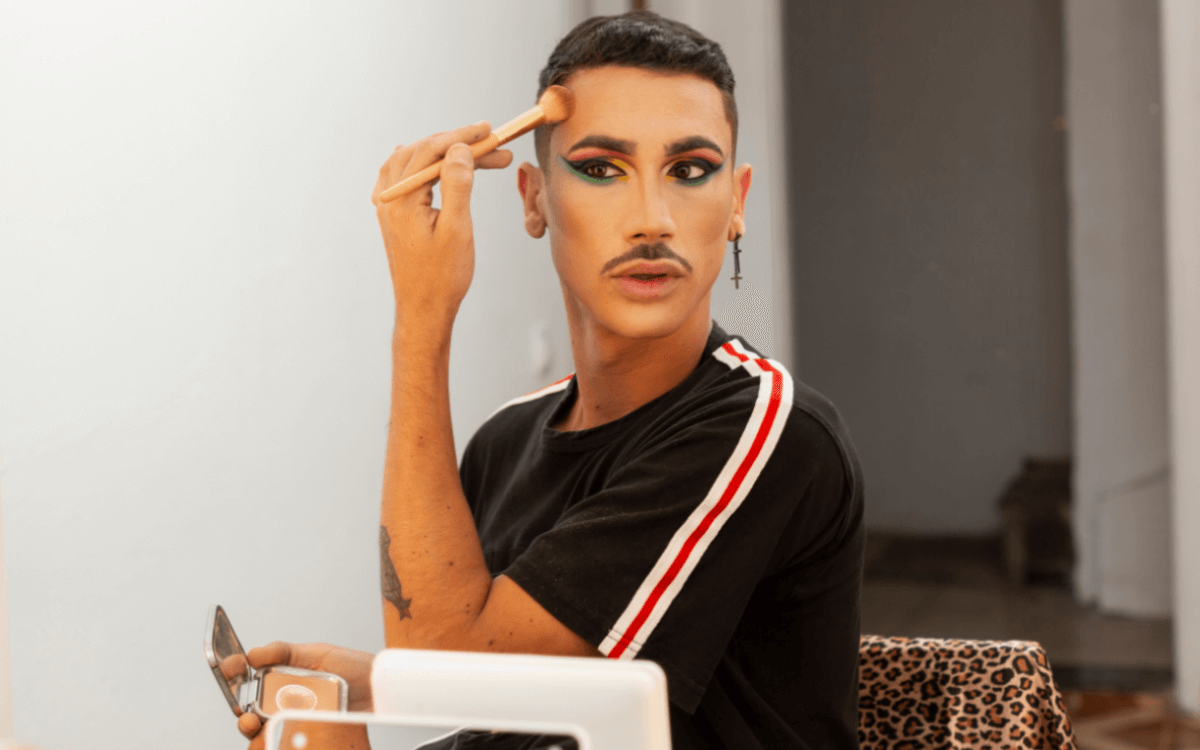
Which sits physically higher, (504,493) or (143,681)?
(504,493)

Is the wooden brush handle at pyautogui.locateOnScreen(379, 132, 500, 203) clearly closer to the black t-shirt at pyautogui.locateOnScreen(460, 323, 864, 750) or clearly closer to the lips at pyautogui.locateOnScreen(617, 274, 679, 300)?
the lips at pyautogui.locateOnScreen(617, 274, 679, 300)

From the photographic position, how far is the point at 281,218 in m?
1.33

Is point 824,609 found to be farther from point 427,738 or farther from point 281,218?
point 281,218

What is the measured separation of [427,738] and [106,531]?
0.42 meters

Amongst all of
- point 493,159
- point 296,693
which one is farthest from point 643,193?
point 296,693

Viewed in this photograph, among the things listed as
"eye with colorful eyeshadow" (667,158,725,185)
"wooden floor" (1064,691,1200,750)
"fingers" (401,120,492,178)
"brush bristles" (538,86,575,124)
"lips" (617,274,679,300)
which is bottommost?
"wooden floor" (1064,691,1200,750)

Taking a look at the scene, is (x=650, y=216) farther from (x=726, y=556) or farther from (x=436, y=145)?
(x=726, y=556)

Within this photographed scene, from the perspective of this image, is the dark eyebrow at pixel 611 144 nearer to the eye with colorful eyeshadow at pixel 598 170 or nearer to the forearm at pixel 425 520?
the eye with colorful eyeshadow at pixel 598 170

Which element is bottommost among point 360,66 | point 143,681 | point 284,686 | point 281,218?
point 143,681

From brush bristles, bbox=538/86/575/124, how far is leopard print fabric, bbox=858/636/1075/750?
585 mm

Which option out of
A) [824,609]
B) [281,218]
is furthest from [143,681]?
[824,609]

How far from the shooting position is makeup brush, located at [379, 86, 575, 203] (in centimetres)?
87

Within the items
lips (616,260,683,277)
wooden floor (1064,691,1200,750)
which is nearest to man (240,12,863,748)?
lips (616,260,683,277)

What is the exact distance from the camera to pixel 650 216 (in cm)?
91
